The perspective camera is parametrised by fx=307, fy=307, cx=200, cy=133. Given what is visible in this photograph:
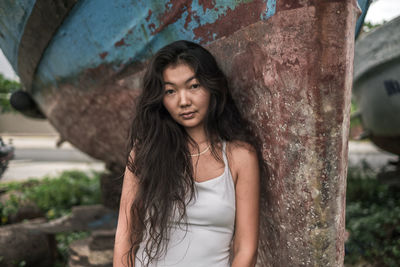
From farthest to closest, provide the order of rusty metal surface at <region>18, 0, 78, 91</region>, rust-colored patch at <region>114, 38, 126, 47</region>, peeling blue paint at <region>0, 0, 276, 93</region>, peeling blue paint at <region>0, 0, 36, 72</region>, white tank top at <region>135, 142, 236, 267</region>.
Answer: peeling blue paint at <region>0, 0, 36, 72</region>, rusty metal surface at <region>18, 0, 78, 91</region>, rust-colored patch at <region>114, 38, 126, 47</region>, peeling blue paint at <region>0, 0, 276, 93</region>, white tank top at <region>135, 142, 236, 267</region>

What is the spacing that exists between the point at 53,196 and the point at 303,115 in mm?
4316

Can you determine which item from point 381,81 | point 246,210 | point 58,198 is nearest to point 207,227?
point 246,210

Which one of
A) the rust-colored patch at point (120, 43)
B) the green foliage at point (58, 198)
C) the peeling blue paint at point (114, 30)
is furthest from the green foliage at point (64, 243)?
the rust-colored patch at point (120, 43)

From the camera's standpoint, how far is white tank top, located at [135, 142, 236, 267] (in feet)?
3.57

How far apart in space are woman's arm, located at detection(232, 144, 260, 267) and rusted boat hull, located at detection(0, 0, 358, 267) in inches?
3.3

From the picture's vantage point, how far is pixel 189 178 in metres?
1.13

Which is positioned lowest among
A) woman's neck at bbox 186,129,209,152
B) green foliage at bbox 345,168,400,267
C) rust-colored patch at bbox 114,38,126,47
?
green foliage at bbox 345,168,400,267

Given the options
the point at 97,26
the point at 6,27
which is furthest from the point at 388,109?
the point at 6,27

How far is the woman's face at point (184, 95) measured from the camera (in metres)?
1.11

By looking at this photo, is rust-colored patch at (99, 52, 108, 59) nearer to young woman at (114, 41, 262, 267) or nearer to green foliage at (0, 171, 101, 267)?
young woman at (114, 41, 262, 267)

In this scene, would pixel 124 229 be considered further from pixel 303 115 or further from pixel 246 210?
pixel 303 115

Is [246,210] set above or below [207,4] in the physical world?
below

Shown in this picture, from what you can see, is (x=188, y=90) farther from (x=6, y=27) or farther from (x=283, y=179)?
(x=6, y=27)

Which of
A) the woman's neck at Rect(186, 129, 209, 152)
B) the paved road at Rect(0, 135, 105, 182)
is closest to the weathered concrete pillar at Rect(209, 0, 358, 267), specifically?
the woman's neck at Rect(186, 129, 209, 152)
